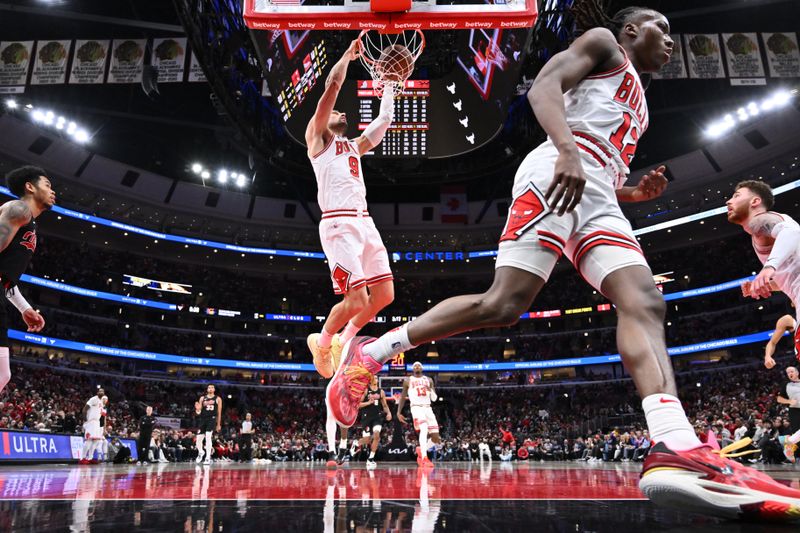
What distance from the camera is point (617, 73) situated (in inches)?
98.5

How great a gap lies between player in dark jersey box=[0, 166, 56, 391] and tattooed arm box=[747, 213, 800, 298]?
180 inches

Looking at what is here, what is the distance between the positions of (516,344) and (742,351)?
12704 millimetres

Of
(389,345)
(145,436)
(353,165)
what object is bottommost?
(145,436)

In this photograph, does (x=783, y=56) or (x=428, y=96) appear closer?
(x=428, y=96)

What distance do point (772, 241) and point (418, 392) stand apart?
22.1 feet

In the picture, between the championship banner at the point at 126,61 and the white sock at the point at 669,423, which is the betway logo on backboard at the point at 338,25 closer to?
the white sock at the point at 669,423

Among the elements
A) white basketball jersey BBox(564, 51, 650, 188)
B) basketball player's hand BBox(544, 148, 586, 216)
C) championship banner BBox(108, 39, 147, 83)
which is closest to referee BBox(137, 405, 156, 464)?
championship banner BBox(108, 39, 147, 83)

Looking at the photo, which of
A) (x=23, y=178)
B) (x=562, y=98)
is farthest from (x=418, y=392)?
(x=562, y=98)

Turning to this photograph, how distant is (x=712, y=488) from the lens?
1.65m

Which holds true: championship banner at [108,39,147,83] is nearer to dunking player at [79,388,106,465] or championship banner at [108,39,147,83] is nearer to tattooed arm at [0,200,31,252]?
dunking player at [79,388,106,465]

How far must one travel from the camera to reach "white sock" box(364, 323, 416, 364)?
2.66 m

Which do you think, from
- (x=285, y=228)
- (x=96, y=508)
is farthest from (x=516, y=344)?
(x=96, y=508)

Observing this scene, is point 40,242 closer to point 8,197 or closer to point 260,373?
point 8,197

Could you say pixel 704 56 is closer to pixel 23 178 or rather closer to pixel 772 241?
pixel 772 241
